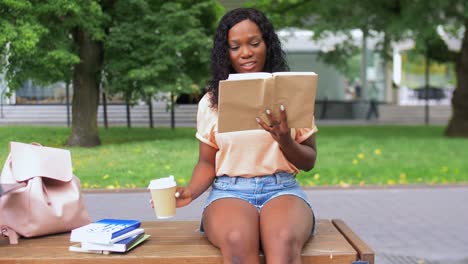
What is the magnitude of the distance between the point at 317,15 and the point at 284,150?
1257cm

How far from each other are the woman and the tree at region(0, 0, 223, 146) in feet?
12.0

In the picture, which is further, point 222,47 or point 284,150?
point 222,47

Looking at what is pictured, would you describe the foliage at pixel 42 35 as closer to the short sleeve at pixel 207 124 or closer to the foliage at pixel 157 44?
the foliage at pixel 157 44

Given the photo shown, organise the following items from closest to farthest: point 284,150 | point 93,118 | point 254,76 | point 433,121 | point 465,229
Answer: point 254,76 → point 284,150 → point 465,229 → point 93,118 → point 433,121

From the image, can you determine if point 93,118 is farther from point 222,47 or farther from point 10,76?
point 222,47

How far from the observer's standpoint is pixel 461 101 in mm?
15852

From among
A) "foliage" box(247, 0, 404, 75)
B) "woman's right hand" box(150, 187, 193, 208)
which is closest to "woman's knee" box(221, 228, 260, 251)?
"woman's right hand" box(150, 187, 193, 208)

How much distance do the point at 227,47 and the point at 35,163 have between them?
1.09 m

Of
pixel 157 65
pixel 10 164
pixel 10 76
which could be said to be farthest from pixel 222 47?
pixel 157 65

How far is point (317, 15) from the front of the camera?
15.1 m

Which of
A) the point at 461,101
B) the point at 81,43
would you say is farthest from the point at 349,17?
the point at 81,43

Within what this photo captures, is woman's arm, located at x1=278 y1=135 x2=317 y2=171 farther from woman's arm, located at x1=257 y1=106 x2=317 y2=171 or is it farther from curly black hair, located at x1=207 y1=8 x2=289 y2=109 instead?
curly black hair, located at x1=207 y1=8 x2=289 y2=109

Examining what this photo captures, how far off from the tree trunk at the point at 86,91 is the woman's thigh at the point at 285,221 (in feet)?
13.1

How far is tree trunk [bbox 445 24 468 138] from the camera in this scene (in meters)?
15.6
